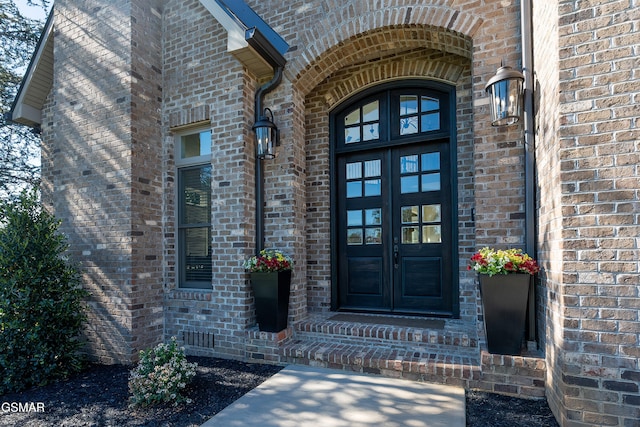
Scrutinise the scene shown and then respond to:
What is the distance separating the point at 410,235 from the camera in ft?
13.6

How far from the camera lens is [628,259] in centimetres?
208

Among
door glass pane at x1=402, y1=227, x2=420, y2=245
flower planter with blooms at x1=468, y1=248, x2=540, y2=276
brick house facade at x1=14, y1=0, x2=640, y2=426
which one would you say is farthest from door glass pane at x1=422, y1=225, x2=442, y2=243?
flower planter with blooms at x1=468, y1=248, x2=540, y2=276

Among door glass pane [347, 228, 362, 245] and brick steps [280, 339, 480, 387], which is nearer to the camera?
brick steps [280, 339, 480, 387]

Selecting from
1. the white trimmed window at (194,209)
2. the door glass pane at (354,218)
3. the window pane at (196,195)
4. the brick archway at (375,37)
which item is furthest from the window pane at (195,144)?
the door glass pane at (354,218)

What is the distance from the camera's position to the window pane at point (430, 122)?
4023mm

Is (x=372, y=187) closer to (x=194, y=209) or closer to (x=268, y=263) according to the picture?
(x=268, y=263)

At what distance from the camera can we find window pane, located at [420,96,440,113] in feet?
13.3

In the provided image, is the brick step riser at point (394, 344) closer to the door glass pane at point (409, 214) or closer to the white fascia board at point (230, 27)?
the door glass pane at point (409, 214)

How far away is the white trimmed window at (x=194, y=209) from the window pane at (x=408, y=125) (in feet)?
8.16

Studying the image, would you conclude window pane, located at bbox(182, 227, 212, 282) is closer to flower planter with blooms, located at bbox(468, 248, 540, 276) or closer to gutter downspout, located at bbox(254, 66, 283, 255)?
gutter downspout, located at bbox(254, 66, 283, 255)

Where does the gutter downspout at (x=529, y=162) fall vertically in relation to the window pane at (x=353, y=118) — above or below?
below

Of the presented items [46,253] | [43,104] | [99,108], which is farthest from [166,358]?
[43,104]

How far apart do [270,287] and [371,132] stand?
233 cm

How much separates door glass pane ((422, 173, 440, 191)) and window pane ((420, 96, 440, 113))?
2.60 ft
